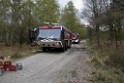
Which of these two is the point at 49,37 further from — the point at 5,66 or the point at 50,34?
the point at 5,66

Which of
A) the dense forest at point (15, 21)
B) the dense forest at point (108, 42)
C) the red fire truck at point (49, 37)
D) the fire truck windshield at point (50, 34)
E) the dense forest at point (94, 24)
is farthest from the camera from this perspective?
the dense forest at point (15, 21)

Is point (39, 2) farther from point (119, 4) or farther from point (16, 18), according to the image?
point (119, 4)

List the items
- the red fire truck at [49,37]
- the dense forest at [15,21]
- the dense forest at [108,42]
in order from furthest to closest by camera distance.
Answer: the dense forest at [15,21] < the red fire truck at [49,37] < the dense forest at [108,42]

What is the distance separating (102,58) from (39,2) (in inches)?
1288

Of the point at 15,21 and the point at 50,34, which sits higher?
the point at 15,21

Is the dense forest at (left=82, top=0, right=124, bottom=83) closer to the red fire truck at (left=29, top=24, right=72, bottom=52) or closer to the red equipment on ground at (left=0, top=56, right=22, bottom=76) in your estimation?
the red fire truck at (left=29, top=24, right=72, bottom=52)

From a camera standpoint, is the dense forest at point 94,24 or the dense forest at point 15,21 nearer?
the dense forest at point 94,24

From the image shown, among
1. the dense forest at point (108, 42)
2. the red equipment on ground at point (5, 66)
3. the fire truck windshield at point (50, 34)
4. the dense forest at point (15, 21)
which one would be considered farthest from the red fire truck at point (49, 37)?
the red equipment on ground at point (5, 66)

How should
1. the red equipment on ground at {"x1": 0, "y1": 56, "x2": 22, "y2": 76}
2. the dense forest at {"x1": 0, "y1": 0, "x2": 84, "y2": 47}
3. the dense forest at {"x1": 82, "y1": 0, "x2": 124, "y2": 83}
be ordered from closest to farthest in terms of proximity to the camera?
the red equipment on ground at {"x1": 0, "y1": 56, "x2": 22, "y2": 76} → the dense forest at {"x1": 82, "y1": 0, "x2": 124, "y2": 83} → the dense forest at {"x1": 0, "y1": 0, "x2": 84, "y2": 47}

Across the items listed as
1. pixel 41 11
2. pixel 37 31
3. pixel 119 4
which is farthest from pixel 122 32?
pixel 41 11

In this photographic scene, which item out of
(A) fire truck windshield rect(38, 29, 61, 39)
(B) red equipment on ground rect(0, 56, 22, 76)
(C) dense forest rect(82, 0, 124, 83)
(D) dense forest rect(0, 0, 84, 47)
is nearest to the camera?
(B) red equipment on ground rect(0, 56, 22, 76)

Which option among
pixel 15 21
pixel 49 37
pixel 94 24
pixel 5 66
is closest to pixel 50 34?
pixel 49 37

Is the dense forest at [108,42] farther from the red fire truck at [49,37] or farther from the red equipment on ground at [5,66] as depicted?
the red equipment on ground at [5,66]

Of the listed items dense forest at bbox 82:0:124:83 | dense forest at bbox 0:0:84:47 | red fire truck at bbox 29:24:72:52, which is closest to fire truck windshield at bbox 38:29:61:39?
red fire truck at bbox 29:24:72:52
